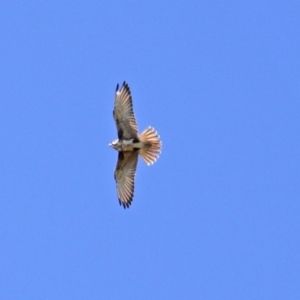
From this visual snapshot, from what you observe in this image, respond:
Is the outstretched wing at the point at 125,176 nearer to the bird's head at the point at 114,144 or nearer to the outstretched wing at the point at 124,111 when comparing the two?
the bird's head at the point at 114,144

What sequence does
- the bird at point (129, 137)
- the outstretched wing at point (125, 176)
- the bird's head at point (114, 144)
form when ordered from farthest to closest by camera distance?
the outstretched wing at point (125, 176), the bird's head at point (114, 144), the bird at point (129, 137)

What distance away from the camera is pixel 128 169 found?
35.0 meters

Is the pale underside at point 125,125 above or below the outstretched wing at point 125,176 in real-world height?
above

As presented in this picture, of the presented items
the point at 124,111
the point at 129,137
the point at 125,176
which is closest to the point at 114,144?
the point at 129,137

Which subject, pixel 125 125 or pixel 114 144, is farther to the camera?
pixel 114 144

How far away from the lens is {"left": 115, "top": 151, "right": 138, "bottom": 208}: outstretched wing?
34844 millimetres

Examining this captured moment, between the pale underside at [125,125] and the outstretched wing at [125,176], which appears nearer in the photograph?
the pale underside at [125,125]

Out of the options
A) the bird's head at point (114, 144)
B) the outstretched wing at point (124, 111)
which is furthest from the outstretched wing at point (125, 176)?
the outstretched wing at point (124, 111)

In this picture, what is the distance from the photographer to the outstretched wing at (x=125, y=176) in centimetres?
3484

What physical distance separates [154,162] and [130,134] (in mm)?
822

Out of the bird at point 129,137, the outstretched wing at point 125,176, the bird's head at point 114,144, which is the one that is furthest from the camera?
the outstretched wing at point 125,176

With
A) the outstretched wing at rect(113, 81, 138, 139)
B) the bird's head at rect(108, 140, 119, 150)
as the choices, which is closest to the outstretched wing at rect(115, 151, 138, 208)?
the bird's head at rect(108, 140, 119, 150)

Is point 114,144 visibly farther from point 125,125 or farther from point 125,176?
point 125,176

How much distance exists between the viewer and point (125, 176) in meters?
35.2
